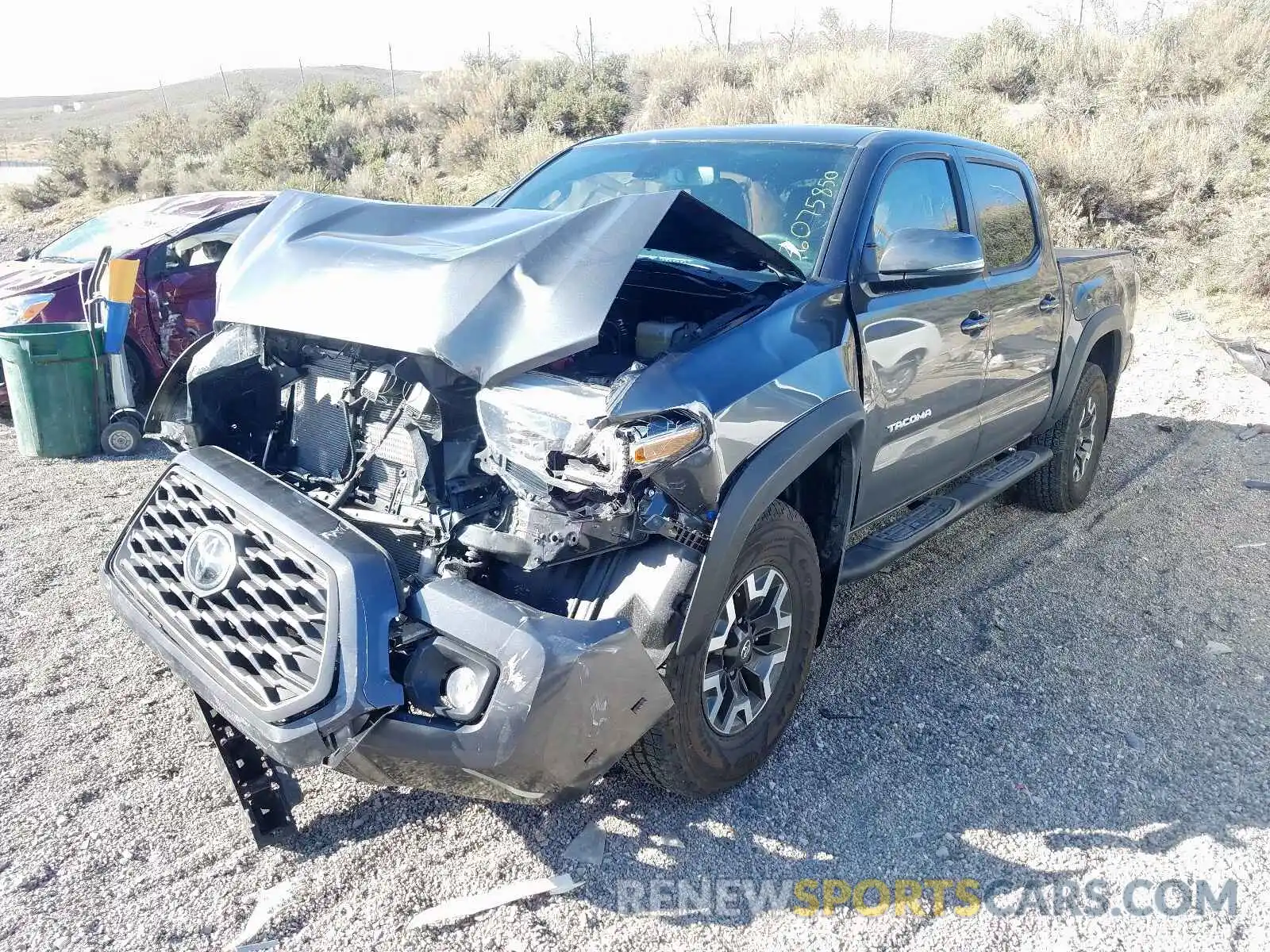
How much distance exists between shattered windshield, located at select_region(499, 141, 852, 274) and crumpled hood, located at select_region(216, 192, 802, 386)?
1.22 ft

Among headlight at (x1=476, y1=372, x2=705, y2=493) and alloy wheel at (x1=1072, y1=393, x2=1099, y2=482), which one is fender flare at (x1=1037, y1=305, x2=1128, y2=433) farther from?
headlight at (x1=476, y1=372, x2=705, y2=493)

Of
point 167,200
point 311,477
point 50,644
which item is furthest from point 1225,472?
point 167,200

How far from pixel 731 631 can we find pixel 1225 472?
495cm

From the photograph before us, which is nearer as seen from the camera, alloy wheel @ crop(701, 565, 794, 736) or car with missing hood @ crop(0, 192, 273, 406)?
alloy wheel @ crop(701, 565, 794, 736)

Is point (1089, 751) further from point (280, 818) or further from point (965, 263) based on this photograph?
point (280, 818)

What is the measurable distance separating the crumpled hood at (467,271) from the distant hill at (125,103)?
5498cm

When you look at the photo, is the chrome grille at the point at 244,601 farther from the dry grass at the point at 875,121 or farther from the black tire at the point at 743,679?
the dry grass at the point at 875,121

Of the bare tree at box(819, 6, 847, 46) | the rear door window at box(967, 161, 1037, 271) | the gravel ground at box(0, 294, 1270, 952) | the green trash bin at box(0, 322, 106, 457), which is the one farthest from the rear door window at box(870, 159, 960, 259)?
the bare tree at box(819, 6, 847, 46)

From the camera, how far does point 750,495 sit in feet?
8.52

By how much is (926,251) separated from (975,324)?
917 mm

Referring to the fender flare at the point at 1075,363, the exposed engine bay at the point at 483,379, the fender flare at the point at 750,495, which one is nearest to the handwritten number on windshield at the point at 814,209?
the exposed engine bay at the point at 483,379

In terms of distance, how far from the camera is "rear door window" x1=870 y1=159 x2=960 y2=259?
3.52 meters

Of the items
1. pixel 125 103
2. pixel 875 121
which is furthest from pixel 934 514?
pixel 125 103

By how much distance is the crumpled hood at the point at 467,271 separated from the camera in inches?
97.8
